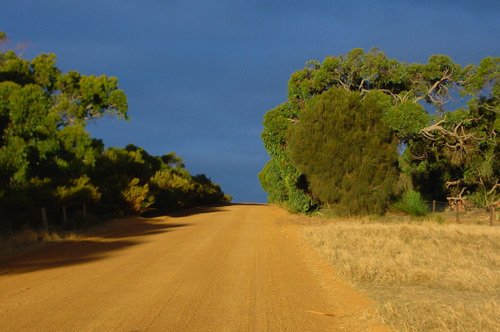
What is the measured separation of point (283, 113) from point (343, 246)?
59.1 feet

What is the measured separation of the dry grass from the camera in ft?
A: 20.5

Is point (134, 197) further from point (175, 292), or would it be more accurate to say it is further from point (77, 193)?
point (175, 292)

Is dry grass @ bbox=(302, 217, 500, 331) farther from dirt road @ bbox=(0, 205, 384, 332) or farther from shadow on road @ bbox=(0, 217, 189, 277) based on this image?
shadow on road @ bbox=(0, 217, 189, 277)

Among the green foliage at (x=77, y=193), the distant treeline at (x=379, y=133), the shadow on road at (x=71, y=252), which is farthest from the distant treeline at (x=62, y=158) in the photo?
the distant treeline at (x=379, y=133)

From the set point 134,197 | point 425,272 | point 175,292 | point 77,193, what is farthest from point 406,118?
point 175,292

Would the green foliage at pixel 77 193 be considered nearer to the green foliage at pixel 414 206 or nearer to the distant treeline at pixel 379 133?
the distant treeline at pixel 379 133

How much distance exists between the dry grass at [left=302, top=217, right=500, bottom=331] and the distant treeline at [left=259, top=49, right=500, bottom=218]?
7578 mm

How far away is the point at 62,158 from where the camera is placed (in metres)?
26.1

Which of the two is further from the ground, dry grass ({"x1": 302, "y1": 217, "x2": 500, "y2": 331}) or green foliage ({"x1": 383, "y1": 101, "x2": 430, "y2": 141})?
green foliage ({"x1": 383, "y1": 101, "x2": 430, "y2": 141})

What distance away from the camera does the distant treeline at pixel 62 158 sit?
17.5 metres

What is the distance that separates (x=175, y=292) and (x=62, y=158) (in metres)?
20.5

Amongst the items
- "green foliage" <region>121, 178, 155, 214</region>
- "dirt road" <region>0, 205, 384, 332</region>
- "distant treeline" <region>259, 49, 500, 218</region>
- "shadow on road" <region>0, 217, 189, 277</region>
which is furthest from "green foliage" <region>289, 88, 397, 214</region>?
"dirt road" <region>0, 205, 384, 332</region>

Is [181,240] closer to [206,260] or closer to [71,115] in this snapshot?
[206,260]

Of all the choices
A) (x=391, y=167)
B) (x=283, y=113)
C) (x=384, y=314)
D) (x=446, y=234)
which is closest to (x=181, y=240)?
(x=446, y=234)
